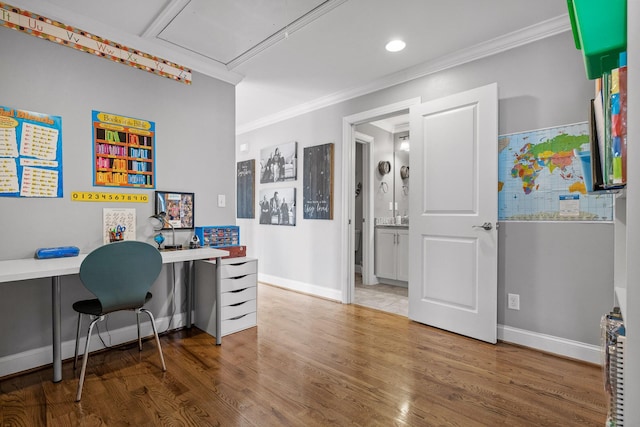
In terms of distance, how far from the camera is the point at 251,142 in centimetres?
492

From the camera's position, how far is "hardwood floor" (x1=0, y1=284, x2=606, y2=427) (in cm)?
160

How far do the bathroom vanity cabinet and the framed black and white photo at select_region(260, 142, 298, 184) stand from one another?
1549 millimetres

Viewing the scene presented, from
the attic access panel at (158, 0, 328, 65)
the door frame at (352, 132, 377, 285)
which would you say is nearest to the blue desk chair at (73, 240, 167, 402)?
the attic access panel at (158, 0, 328, 65)

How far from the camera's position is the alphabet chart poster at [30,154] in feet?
6.54

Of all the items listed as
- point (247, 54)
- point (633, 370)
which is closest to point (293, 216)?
point (247, 54)

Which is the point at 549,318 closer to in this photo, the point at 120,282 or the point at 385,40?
the point at 385,40

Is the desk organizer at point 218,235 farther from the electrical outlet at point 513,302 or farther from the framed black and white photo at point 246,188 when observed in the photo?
the electrical outlet at point 513,302

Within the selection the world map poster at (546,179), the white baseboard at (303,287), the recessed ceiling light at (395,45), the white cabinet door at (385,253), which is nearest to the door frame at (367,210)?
the white cabinet door at (385,253)

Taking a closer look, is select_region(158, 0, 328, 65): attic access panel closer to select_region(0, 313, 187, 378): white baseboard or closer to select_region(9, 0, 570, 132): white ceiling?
select_region(9, 0, 570, 132): white ceiling

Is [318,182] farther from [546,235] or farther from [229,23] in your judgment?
→ [546,235]

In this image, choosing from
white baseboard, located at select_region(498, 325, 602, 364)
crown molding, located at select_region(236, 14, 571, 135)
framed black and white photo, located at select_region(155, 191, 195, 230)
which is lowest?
white baseboard, located at select_region(498, 325, 602, 364)

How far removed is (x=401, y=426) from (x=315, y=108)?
135 inches

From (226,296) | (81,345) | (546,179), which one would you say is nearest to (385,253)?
(546,179)

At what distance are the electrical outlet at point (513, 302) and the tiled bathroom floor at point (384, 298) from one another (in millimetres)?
1002
